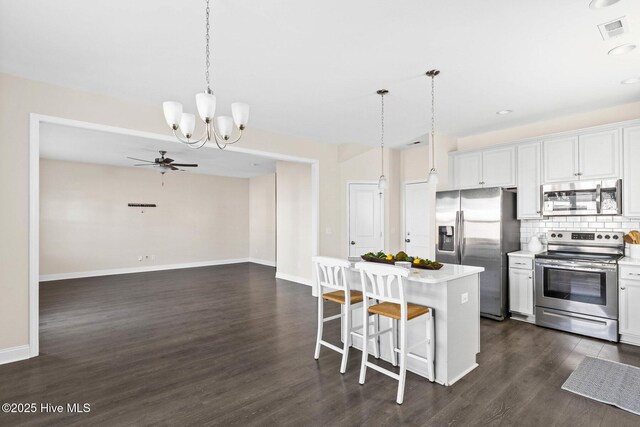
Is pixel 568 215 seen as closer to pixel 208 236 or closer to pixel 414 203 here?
pixel 414 203

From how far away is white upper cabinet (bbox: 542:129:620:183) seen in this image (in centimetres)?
403

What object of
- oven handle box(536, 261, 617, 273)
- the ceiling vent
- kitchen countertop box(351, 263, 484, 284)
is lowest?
oven handle box(536, 261, 617, 273)

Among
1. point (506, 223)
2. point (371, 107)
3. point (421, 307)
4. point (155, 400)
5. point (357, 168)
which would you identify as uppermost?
point (371, 107)

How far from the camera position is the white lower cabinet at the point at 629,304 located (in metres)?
3.62

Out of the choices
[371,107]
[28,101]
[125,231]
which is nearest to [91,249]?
[125,231]

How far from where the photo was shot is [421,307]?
2.89 m

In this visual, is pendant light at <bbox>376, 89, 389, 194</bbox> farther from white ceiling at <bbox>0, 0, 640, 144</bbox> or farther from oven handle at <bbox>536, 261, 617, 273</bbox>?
oven handle at <bbox>536, 261, 617, 273</bbox>

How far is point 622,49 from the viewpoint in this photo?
9.34 feet

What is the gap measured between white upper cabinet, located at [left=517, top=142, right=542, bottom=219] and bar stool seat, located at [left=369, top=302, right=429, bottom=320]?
2.83 m

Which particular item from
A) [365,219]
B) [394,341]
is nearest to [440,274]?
[394,341]

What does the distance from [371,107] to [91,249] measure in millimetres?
7659

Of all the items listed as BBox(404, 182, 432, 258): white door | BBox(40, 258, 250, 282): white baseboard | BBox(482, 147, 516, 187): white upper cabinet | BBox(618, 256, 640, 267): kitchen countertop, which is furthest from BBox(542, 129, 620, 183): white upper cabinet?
BBox(40, 258, 250, 282): white baseboard

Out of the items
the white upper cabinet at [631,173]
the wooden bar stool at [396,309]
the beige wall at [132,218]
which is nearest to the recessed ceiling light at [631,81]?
the white upper cabinet at [631,173]

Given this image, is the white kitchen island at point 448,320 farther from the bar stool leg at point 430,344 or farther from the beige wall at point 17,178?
the beige wall at point 17,178
